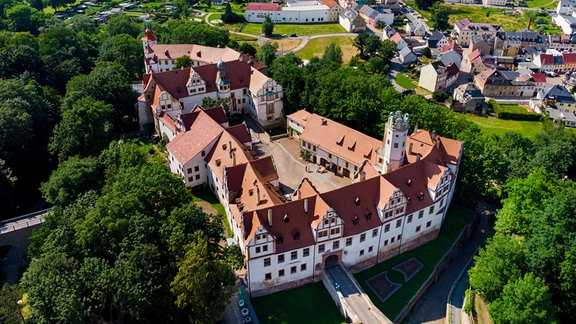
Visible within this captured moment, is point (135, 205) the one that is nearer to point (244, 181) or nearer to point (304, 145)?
point (244, 181)

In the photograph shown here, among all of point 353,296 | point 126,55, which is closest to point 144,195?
point 353,296

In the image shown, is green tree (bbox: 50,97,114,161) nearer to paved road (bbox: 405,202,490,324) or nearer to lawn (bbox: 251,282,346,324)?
lawn (bbox: 251,282,346,324)

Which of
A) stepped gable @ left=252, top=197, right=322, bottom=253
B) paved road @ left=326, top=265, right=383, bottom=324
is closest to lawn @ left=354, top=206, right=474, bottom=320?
paved road @ left=326, top=265, right=383, bottom=324

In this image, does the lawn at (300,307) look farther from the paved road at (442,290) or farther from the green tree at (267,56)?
the green tree at (267,56)

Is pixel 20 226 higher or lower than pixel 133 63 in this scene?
lower

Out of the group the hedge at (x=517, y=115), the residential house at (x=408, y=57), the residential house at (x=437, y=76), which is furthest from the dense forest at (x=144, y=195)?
the residential house at (x=408, y=57)

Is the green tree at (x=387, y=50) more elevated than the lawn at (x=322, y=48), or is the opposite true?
the green tree at (x=387, y=50)

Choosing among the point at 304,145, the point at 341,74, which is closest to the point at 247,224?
the point at 304,145

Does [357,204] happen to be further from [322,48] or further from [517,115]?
[322,48]
